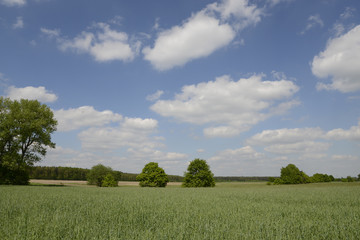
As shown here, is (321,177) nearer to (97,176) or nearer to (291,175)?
(291,175)

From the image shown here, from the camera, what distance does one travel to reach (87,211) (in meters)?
8.47

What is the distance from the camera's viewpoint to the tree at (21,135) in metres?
37.1

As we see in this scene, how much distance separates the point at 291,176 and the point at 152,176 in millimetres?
47878

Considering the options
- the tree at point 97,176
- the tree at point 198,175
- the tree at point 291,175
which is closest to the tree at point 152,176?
the tree at point 198,175

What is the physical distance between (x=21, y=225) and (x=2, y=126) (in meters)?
40.3

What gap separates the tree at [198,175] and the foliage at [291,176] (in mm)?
29419

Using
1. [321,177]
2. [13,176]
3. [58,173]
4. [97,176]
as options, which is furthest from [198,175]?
[58,173]

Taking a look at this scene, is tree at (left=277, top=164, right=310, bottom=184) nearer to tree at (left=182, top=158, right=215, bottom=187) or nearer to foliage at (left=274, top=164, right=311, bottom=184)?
foliage at (left=274, top=164, right=311, bottom=184)

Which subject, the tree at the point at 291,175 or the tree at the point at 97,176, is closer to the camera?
the tree at the point at 291,175

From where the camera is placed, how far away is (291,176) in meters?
72.9

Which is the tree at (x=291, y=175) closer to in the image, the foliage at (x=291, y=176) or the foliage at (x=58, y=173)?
the foliage at (x=291, y=176)

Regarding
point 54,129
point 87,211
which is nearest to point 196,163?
point 54,129

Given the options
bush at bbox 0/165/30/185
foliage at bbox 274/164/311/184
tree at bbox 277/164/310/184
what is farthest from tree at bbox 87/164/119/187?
tree at bbox 277/164/310/184

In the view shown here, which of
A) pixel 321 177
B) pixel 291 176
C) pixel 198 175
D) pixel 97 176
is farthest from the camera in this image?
pixel 321 177
